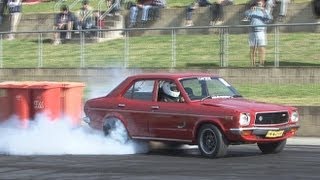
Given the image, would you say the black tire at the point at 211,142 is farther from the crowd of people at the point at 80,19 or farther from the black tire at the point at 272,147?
the crowd of people at the point at 80,19

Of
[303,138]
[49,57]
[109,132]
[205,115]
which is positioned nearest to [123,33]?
[49,57]

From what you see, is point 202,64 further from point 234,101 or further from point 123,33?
point 234,101

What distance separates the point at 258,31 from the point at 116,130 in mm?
9625

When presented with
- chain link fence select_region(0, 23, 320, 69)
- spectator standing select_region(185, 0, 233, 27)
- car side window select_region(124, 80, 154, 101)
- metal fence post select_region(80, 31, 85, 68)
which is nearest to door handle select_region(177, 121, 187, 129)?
car side window select_region(124, 80, 154, 101)

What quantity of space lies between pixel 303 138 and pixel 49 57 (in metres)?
12.1

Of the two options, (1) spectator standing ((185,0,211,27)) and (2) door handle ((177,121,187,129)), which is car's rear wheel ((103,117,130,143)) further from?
(1) spectator standing ((185,0,211,27))

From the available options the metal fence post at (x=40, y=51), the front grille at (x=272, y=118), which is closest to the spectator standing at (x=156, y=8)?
the metal fence post at (x=40, y=51)

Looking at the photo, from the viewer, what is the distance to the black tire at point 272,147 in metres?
14.7

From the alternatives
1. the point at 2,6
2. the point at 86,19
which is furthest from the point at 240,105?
the point at 2,6

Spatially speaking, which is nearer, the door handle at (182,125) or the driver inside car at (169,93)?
the door handle at (182,125)

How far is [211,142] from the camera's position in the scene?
14008mm

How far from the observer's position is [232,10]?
94.7ft

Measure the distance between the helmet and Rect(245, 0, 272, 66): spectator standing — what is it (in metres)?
8.97

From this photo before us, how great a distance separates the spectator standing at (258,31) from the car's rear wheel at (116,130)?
8.90m
